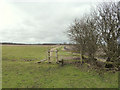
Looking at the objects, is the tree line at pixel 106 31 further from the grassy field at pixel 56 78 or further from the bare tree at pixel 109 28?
the grassy field at pixel 56 78

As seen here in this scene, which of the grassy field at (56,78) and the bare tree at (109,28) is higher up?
the bare tree at (109,28)

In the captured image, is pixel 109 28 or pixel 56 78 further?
pixel 109 28

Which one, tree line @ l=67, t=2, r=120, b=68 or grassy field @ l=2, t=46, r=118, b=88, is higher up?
tree line @ l=67, t=2, r=120, b=68

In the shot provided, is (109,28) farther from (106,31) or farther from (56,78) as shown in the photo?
(56,78)

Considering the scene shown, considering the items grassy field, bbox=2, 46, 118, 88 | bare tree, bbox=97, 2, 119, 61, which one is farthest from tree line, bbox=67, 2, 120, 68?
grassy field, bbox=2, 46, 118, 88

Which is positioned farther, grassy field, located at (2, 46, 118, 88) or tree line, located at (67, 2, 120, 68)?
tree line, located at (67, 2, 120, 68)

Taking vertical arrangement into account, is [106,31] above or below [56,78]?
above

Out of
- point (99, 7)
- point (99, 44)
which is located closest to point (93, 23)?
point (99, 7)

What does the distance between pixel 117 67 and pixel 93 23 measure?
486 cm

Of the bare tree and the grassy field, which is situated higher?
the bare tree

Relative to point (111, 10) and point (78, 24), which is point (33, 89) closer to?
point (111, 10)

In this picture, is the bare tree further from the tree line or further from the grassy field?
the grassy field

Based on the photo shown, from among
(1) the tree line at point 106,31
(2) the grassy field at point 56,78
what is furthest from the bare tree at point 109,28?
(2) the grassy field at point 56,78

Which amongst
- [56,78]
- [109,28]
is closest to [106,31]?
[109,28]
